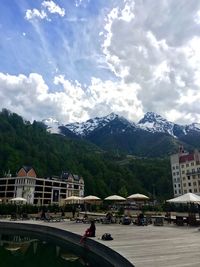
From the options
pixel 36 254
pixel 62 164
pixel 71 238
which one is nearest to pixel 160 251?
pixel 36 254

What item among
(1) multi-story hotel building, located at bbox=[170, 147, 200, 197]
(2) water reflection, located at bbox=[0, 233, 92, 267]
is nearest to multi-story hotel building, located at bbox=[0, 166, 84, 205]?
(1) multi-story hotel building, located at bbox=[170, 147, 200, 197]

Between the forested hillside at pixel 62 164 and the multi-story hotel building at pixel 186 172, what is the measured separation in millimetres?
29597

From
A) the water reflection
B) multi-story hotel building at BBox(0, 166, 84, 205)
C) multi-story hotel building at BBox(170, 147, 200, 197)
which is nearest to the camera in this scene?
the water reflection

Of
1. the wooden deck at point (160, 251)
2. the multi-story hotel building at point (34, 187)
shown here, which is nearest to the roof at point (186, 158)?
the multi-story hotel building at point (34, 187)

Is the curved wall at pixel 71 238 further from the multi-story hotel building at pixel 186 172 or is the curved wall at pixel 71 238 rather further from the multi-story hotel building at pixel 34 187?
the multi-story hotel building at pixel 186 172

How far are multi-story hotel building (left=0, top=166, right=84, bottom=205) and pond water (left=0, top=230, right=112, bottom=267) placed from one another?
81.9 m

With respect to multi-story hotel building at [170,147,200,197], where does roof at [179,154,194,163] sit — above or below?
above

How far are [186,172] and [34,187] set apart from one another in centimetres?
5741

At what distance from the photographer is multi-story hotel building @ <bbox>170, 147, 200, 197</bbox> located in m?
108

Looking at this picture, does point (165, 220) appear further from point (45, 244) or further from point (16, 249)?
point (16, 249)

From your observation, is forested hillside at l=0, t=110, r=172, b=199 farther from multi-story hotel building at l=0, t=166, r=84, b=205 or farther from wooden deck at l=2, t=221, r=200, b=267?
wooden deck at l=2, t=221, r=200, b=267

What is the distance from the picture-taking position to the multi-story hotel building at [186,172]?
107938 mm

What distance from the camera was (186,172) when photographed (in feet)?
367

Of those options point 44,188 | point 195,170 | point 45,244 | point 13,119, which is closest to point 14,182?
point 44,188
